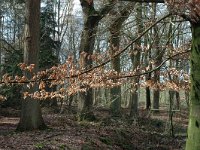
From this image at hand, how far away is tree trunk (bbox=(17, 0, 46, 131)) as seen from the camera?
14.6 metres

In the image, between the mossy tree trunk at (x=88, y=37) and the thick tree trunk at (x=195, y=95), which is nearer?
the thick tree trunk at (x=195, y=95)

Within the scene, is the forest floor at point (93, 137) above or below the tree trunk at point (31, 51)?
below

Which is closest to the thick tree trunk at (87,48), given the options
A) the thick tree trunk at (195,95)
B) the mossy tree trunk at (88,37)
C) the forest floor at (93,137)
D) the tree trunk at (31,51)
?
the mossy tree trunk at (88,37)

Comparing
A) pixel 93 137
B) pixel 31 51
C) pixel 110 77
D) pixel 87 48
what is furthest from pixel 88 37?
pixel 110 77

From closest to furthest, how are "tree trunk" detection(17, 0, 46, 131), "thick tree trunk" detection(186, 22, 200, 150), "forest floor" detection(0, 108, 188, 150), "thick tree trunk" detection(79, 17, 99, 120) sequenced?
"thick tree trunk" detection(186, 22, 200, 150), "forest floor" detection(0, 108, 188, 150), "tree trunk" detection(17, 0, 46, 131), "thick tree trunk" detection(79, 17, 99, 120)

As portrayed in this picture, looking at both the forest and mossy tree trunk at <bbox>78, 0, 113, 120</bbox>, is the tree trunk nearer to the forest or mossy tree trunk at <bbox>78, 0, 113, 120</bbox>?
the forest

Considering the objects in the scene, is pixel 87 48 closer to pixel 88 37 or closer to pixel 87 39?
pixel 87 39

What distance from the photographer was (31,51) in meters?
14.6

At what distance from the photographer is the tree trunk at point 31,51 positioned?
48.0 ft

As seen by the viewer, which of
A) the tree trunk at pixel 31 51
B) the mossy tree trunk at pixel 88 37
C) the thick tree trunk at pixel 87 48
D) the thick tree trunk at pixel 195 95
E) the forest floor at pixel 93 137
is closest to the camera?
the thick tree trunk at pixel 195 95

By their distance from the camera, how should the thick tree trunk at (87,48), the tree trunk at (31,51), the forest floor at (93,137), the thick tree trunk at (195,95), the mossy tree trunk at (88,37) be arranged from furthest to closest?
the thick tree trunk at (87,48), the mossy tree trunk at (88,37), the tree trunk at (31,51), the forest floor at (93,137), the thick tree trunk at (195,95)

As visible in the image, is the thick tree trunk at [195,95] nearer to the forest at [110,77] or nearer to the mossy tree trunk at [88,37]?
the forest at [110,77]

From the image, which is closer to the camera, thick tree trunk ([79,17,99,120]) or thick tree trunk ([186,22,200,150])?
thick tree trunk ([186,22,200,150])

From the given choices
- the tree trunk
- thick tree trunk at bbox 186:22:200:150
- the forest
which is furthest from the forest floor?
thick tree trunk at bbox 186:22:200:150
